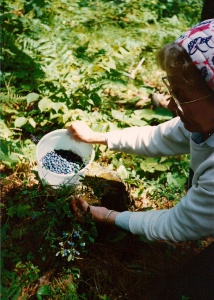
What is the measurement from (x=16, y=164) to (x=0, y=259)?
1074 mm

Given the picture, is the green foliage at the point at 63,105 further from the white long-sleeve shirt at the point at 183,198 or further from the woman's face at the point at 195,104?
the woman's face at the point at 195,104

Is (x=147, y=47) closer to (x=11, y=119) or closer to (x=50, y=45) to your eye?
(x=50, y=45)

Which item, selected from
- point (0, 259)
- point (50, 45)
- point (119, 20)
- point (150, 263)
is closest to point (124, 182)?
point (150, 263)

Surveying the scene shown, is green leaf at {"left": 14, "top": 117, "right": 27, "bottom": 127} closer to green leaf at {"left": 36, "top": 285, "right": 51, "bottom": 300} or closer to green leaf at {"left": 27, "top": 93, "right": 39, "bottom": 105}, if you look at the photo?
green leaf at {"left": 27, "top": 93, "right": 39, "bottom": 105}

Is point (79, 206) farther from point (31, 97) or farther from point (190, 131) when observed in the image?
point (31, 97)

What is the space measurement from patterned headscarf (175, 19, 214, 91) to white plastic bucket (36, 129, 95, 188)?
1.19 metres

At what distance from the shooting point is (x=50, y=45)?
3.56 m

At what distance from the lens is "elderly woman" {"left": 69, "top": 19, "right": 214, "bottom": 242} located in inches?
58.6

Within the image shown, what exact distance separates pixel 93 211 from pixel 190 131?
89 cm

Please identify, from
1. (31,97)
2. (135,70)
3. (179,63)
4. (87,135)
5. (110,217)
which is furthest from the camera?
(135,70)

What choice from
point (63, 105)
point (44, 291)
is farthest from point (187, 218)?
point (63, 105)

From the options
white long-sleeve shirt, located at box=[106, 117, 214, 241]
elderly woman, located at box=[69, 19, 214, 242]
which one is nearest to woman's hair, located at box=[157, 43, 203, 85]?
elderly woman, located at box=[69, 19, 214, 242]

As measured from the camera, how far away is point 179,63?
155cm

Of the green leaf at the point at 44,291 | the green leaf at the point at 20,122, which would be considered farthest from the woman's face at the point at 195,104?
the green leaf at the point at 20,122
